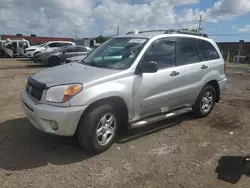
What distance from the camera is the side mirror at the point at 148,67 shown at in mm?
4309

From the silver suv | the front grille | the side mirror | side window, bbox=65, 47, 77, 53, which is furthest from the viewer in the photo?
side window, bbox=65, 47, 77, 53

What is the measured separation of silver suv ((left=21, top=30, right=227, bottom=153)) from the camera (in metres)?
3.72

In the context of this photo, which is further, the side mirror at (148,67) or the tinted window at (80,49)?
the tinted window at (80,49)

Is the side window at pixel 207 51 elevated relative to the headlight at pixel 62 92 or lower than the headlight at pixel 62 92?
elevated

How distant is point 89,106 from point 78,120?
0.82 feet

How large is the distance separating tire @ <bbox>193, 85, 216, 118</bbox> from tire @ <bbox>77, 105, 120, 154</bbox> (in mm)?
2245

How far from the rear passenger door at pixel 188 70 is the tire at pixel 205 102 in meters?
0.20

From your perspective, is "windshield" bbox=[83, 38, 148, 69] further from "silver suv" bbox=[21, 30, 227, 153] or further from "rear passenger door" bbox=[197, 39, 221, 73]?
"rear passenger door" bbox=[197, 39, 221, 73]

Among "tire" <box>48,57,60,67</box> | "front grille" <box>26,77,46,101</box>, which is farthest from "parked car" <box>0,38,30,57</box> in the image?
"front grille" <box>26,77,46,101</box>

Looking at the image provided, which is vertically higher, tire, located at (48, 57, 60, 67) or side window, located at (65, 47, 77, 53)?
side window, located at (65, 47, 77, 53)

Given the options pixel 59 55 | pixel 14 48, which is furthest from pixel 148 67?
pixel 14 48

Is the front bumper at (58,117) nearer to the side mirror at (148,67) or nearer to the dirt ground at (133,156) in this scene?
the dirt ground at (133,156)

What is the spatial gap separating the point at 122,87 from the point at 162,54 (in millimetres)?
1192

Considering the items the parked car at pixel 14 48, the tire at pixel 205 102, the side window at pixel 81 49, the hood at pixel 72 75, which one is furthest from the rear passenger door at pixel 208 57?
the parked car at pixel 14 48
